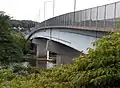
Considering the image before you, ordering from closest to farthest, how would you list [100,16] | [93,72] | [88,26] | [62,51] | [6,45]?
[93,72], [100,16], [88,26], [6,45], [62,51]

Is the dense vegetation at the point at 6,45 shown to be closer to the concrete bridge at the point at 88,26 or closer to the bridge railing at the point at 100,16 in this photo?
the concrete bridge at the point at 88,26

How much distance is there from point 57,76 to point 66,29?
2327cm

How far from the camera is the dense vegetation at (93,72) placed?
223 inches

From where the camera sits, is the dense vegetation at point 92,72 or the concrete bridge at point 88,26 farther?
the concrete bridge at point 88,26

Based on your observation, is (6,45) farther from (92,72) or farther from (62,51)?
(92,72)

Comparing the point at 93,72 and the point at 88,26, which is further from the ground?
the point at 88,26

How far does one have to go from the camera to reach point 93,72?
582cm

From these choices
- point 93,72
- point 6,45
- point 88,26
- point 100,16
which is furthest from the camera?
point 6,45

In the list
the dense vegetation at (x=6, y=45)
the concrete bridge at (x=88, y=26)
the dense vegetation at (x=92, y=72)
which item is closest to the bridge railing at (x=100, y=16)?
the concrete bridge at (x=88, y=26)

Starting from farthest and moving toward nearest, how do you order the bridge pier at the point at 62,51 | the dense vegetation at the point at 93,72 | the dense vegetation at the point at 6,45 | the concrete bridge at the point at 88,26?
the bridge pier at the point at 62,51
the dense vegetation at the point at 6,45
the concrete bridge at the point at 88,26
the dense vegetation at the point at 93,72

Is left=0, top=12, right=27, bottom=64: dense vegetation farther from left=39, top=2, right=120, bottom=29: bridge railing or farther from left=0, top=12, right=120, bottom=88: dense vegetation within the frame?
left=0, top=12, right=120, bottom=88: dense vegetation

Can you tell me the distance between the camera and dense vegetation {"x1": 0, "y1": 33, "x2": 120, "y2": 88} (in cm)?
566

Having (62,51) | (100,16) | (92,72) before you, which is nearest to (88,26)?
(100,16)

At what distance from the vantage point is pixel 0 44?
3525 centimetres
